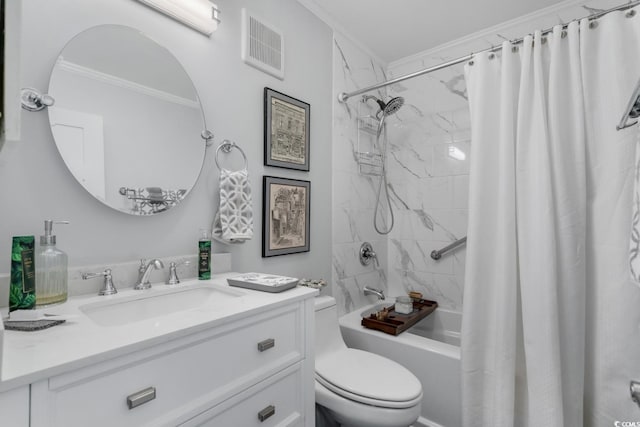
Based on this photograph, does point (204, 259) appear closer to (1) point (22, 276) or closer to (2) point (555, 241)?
(1) point (22, 276)

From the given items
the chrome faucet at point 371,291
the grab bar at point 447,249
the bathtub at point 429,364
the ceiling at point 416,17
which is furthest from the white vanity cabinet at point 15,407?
the grab bar at point 447,249

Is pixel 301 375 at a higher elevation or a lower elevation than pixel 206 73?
lower

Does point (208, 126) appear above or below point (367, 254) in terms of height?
above

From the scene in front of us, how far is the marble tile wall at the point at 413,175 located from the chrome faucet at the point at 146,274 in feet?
3.93

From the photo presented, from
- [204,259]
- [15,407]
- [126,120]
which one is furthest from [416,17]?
[15,407]

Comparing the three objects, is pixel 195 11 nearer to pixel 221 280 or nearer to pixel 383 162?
pixel 221 280

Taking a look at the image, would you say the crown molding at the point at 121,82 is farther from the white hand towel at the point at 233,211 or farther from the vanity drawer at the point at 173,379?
the vanity drawer at the point at 173,379

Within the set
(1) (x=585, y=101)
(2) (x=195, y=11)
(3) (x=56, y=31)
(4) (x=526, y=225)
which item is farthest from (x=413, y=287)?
(3) (x=56, y=31)

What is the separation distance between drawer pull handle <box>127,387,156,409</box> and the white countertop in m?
0.10

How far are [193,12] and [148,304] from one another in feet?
3.74

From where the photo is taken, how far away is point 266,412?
903 mm

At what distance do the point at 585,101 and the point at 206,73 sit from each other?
1664 millimetres

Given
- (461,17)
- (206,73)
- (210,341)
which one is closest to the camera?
(210,341)

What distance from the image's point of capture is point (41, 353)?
56cm
